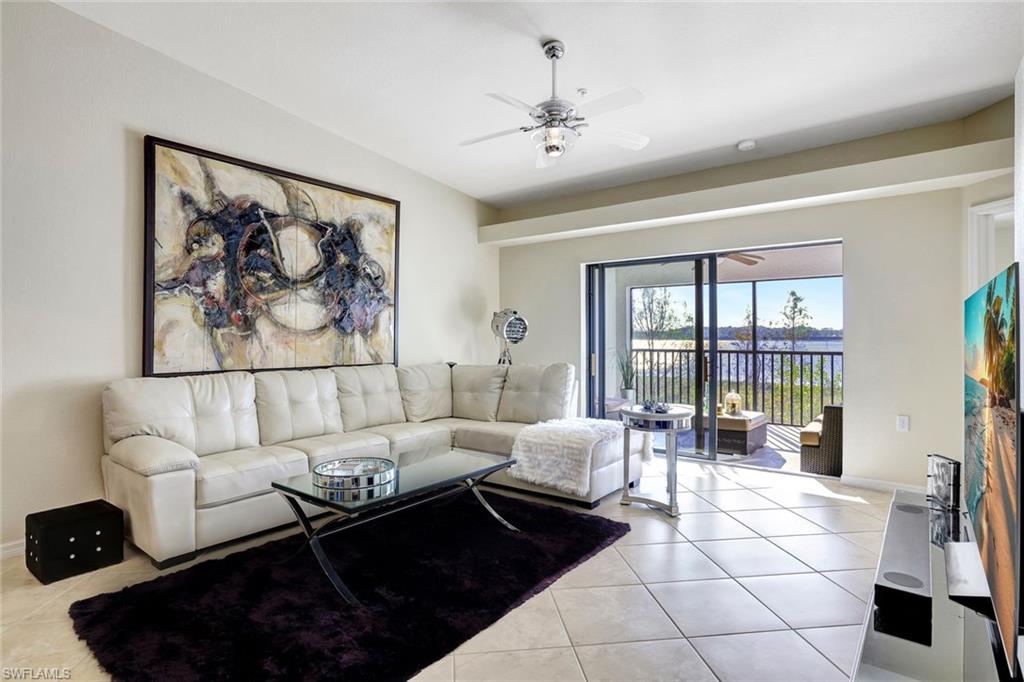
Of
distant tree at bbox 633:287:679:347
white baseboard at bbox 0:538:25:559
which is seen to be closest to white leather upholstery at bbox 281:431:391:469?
white baseboard at bbox 0:538:25:559

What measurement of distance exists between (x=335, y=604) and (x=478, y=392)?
256 cm

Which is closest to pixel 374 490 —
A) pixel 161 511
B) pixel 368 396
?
pixel 161 511

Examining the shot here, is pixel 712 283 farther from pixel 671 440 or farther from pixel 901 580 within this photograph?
pixel 901 580

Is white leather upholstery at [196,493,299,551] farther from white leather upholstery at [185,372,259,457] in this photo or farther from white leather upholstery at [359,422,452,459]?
white leather upholstery at [359,422,452,459]

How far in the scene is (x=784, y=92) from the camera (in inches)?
131

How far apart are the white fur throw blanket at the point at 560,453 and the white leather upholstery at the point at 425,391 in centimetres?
108

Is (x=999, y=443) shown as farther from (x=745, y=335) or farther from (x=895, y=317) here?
(x=745, y=335)

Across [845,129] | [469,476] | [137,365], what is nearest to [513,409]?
[469,476]

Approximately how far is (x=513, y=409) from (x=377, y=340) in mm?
1361

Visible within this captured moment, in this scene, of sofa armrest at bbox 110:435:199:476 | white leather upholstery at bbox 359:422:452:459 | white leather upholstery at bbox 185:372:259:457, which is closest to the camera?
sofa armrest at bbox 110:435:199:476

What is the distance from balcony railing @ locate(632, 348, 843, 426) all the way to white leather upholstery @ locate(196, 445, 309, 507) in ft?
11.9

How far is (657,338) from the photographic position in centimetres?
530

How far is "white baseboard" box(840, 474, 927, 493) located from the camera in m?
3.81

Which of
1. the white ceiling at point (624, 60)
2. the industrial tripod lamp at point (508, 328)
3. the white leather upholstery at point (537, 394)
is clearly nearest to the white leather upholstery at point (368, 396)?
the white leather upholstery at point (537, 394)
